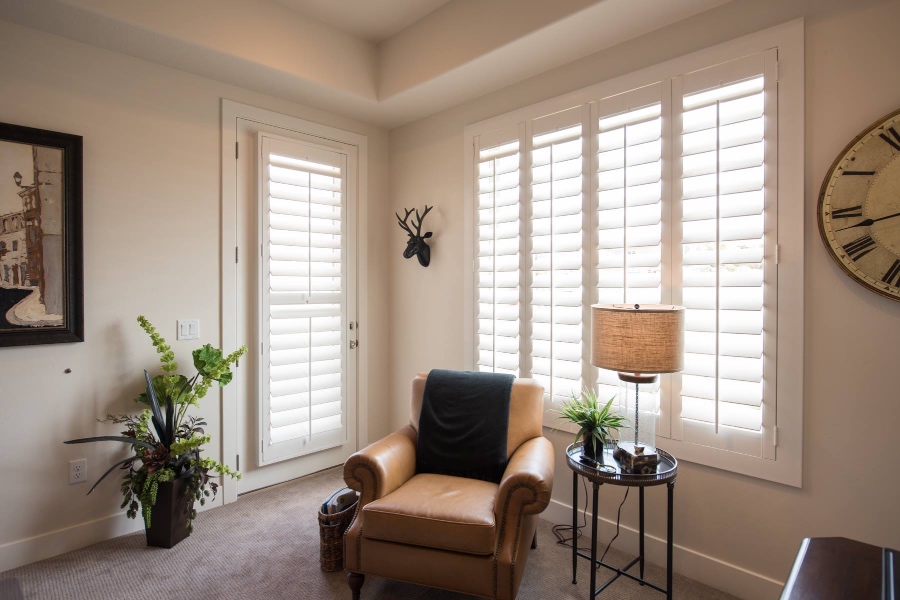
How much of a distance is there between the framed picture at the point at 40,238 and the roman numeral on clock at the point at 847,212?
3.55 m

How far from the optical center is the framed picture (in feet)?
7.39

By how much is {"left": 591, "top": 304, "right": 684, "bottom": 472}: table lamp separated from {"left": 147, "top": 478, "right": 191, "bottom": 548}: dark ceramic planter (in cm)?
227

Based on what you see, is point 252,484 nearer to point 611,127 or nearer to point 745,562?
point 745,562

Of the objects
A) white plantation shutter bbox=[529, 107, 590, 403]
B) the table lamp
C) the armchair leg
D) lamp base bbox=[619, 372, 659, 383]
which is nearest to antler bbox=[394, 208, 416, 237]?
white plantation shutter bbox=[529, 107, 590, 403]

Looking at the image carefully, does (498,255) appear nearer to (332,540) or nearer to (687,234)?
(687,234)

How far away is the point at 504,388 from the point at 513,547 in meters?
0.80

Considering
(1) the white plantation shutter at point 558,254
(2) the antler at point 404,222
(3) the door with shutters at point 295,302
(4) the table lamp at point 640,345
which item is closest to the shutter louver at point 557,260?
(1) the white plantation shutter at point 558,254

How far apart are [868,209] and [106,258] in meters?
3.60

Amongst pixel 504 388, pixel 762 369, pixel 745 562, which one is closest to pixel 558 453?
pixel 504 388

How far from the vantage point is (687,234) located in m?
2.20

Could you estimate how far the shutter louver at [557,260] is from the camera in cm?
260

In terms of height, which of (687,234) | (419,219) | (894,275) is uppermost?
(419,219)

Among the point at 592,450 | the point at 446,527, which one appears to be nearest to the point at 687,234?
the point at 592,450

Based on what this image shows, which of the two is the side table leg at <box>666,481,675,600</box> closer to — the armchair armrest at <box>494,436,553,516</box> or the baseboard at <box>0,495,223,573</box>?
the armchair armrest at <box>494,436,553,516</box>
